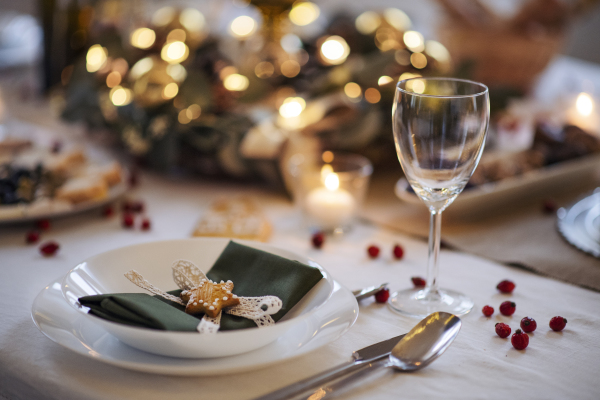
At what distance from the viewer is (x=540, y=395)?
1.80 ft

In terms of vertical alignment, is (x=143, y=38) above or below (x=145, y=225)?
above

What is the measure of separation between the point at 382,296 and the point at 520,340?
0.60 feet

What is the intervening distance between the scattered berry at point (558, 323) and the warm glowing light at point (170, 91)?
887 millimetres

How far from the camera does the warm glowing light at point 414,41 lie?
1.46m

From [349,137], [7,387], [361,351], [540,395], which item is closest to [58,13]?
[349,137]

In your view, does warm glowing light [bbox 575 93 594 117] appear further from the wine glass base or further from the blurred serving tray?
the wine glass base

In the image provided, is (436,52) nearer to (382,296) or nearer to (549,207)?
(549,207)

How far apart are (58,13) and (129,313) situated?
152 centimetres

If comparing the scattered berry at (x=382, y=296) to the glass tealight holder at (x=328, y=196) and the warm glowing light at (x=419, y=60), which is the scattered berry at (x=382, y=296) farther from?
the warm glowing light at (x=419, y=60)

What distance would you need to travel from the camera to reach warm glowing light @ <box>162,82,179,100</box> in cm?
123

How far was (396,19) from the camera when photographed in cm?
165

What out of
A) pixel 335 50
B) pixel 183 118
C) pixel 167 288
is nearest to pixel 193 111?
pixel 183 118

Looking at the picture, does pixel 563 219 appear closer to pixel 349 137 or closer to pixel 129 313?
pixel 349 137

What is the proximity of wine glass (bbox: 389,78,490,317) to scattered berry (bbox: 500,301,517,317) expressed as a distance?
5 centimetres
